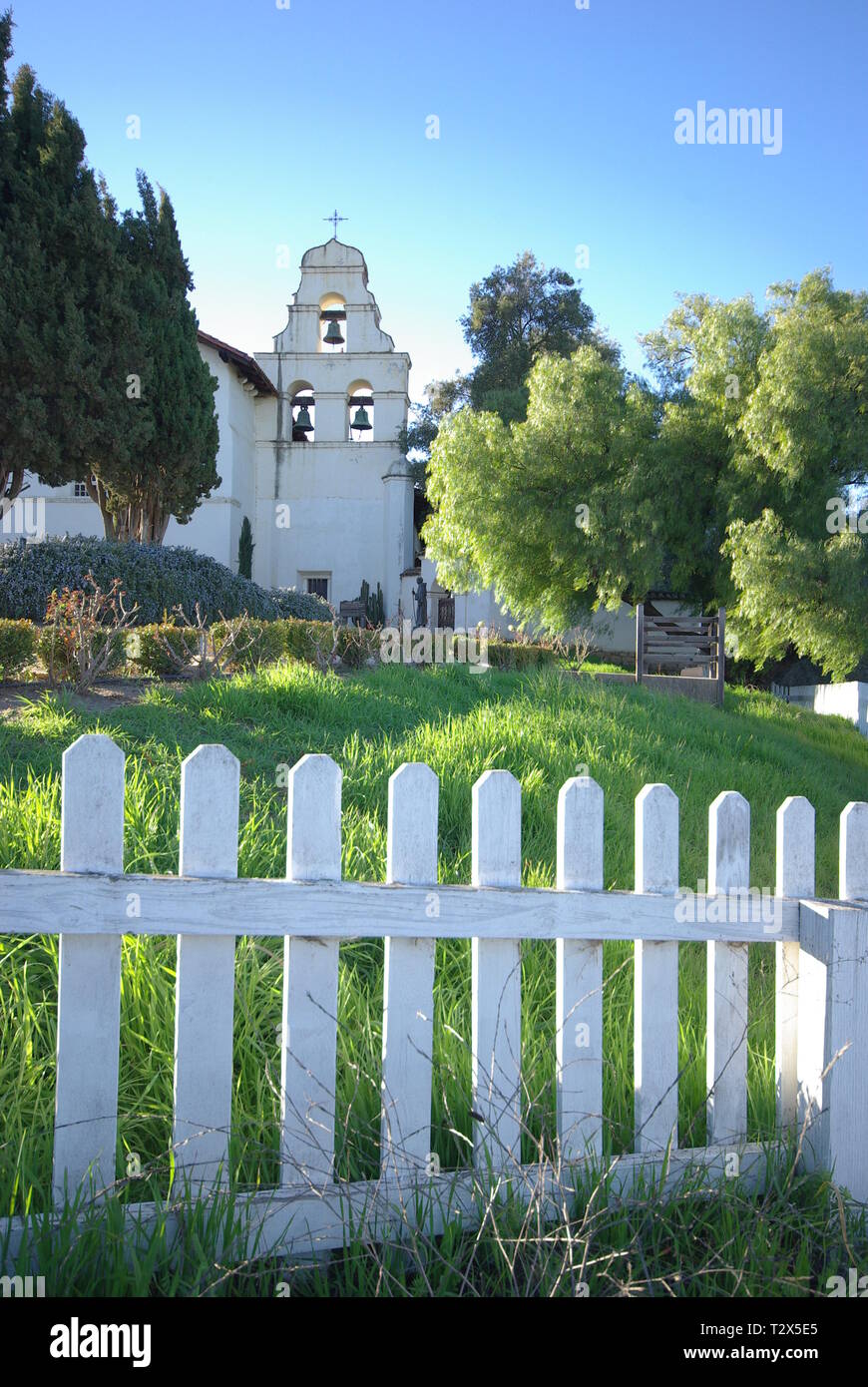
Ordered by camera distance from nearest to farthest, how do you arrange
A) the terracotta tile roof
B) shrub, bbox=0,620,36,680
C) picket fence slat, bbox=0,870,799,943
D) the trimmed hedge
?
1. picket fence slat, bbox=0,870,799,943
2. shrub, bbox=0,620,36,680
3. the trimmed hedge
4. the terracotta tile roof

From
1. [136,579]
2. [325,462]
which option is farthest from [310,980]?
[325,462]

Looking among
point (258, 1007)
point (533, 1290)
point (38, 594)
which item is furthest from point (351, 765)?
point (38, 594)

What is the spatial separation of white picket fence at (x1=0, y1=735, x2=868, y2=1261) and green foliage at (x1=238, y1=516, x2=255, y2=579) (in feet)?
80.6

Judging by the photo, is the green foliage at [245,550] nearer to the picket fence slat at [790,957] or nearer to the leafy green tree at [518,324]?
the leafy green tree at [518,324]

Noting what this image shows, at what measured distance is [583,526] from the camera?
17.7 metres

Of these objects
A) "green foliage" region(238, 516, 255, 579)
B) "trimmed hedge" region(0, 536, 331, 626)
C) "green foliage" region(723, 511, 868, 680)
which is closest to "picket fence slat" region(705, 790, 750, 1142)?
"trimmed hedge" region(0, 536, 331, 626)

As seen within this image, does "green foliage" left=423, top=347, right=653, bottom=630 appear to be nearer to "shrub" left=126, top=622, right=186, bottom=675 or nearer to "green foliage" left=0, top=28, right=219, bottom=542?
"green foliage" left=0, top=28, right=219, bottom=542

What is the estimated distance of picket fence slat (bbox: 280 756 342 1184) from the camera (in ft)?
6.70

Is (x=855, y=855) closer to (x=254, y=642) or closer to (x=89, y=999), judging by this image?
(x=89, y=999)

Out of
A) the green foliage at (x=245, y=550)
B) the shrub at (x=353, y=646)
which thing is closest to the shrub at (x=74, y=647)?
the shrub at (x=353, y=646)

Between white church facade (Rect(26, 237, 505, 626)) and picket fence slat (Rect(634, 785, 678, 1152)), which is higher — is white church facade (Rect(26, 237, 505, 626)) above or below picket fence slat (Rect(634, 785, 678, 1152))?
above

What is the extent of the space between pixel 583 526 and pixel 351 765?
1357 centimetres

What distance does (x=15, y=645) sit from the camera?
738 centimetres

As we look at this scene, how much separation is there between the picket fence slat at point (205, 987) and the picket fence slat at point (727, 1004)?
1224 millimetres
